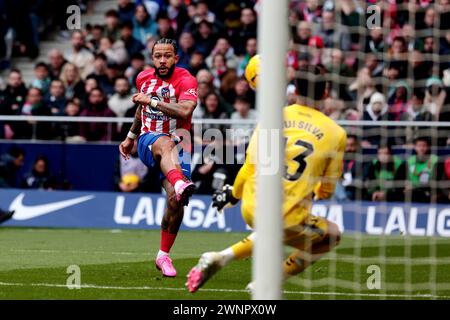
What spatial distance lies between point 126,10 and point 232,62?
2.95 meters

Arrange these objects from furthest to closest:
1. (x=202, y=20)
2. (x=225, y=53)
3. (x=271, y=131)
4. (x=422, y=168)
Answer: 1. (x=202, y=20)
2. (x=225, y=53)
3. (x=422, y=168)
4. (x=271, y=131)

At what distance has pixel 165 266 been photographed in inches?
449

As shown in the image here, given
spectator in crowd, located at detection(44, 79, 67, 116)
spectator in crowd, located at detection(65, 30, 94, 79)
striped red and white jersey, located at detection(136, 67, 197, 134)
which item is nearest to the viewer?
striped red and white jersey, located at detection(136, 67, 197, 134)

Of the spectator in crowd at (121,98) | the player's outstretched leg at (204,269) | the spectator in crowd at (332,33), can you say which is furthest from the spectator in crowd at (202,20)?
the player's outstretched leg at (204,269)

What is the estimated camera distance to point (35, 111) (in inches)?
774

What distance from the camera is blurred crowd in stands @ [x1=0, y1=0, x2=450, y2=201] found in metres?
17.3

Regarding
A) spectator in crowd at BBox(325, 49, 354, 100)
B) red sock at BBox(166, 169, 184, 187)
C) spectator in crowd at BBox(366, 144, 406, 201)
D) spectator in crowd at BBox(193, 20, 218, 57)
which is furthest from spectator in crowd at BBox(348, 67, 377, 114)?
red sock at BBox(166, 169, 184, 187)

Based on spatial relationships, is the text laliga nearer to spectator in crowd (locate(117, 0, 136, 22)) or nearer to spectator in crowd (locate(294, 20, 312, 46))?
spectator in crowd (locate(294, 20, 312, 46))

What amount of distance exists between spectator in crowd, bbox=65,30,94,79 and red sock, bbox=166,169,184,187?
10.5m

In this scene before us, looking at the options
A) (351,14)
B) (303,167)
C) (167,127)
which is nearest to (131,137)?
(167,127)

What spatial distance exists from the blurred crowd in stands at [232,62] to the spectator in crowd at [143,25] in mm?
23

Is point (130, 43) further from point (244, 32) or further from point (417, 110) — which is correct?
point (417, 110)
